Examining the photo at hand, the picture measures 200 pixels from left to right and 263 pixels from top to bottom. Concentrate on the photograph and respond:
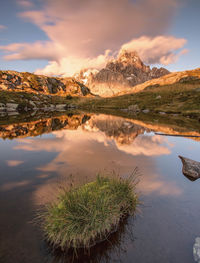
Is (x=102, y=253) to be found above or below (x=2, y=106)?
above

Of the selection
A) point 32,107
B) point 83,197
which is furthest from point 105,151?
point 32,107

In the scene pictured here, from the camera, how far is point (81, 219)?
7457 millimetres

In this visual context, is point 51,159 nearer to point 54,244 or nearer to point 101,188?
point 101,188

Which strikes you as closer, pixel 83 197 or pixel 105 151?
pixel 83 197

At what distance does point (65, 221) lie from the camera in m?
7.27

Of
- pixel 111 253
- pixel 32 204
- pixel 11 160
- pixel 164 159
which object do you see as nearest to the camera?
pixel 111 253

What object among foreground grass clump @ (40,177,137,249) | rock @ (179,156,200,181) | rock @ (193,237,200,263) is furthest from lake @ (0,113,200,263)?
rock @ (179,156,200,181)

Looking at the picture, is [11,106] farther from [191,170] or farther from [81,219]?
[81,219]

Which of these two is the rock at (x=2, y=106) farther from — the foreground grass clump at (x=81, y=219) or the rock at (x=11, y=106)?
the foreground grass clump at (x=81, y=219)

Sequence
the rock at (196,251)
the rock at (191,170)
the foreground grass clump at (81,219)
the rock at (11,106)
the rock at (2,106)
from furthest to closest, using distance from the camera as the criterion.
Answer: the rock at (11,106), the rock at (2,106), the rock at (191,170), the foreground grass clump at (81,219), the rock at (196,251)

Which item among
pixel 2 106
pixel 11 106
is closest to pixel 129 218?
pixel 2 106

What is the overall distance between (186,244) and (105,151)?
16960 millimetres

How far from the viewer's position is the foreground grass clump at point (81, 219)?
7133mm

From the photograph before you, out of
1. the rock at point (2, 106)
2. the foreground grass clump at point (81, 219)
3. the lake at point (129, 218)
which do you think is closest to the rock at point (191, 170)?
the lake at point (129, 218)
